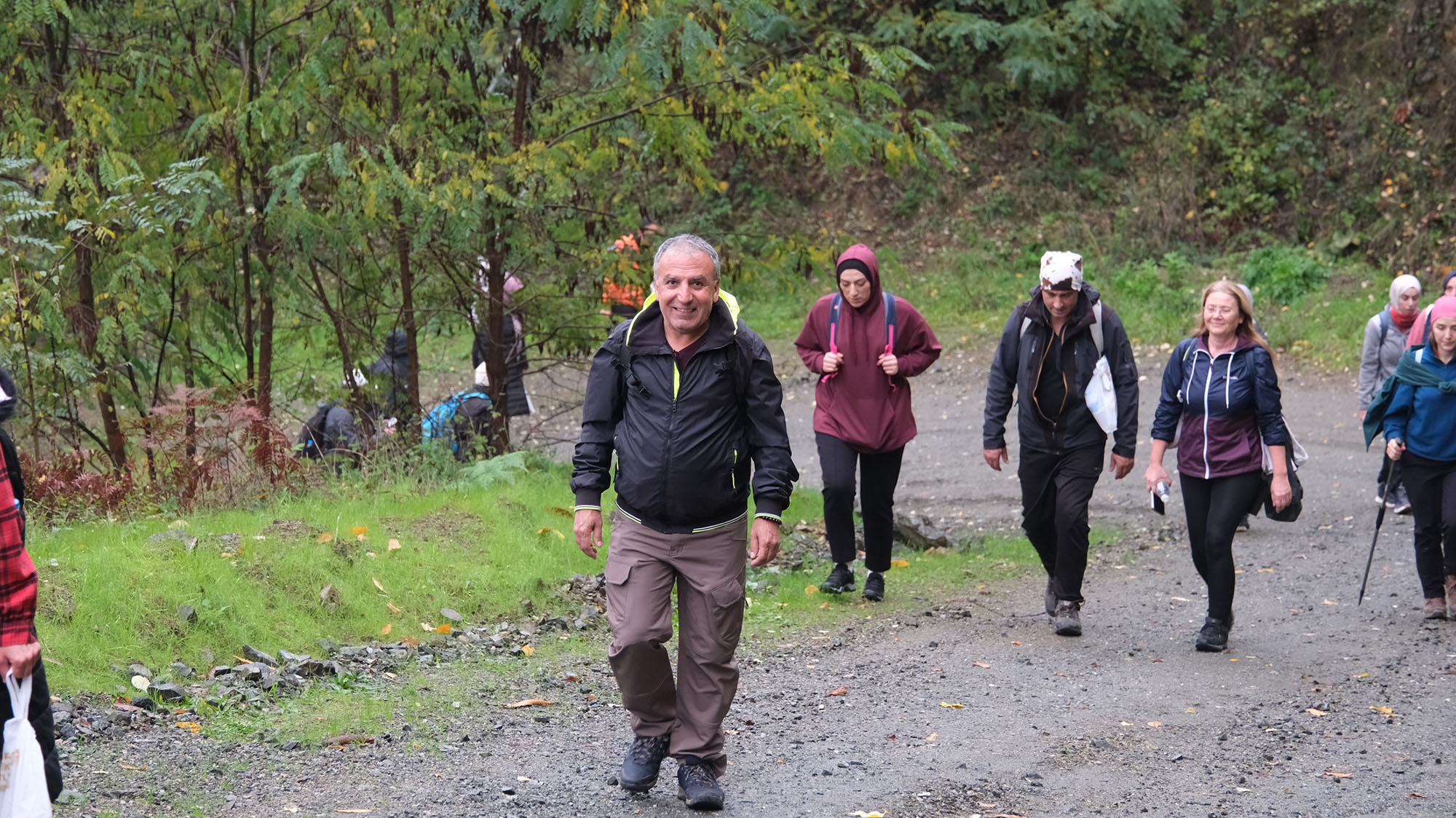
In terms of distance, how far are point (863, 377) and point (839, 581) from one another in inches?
53.0

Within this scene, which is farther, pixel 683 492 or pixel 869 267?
pixel 869 267

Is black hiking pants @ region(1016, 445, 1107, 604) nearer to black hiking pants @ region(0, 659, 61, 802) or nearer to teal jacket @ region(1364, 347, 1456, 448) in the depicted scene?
teal jacket @ region(1364, 347, 1456, 448)

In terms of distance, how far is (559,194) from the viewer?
35.1 feet

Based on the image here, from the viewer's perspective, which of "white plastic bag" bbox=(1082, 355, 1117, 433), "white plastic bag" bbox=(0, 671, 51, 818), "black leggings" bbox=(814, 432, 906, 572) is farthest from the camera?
"black leggings" bbox=(814, 432, 906, 572)

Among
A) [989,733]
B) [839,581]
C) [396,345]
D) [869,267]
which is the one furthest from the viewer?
[396,345]

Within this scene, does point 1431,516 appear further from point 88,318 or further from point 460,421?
point 88,318

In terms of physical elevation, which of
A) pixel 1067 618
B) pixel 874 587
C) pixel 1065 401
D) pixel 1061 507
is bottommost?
pixel 874 587

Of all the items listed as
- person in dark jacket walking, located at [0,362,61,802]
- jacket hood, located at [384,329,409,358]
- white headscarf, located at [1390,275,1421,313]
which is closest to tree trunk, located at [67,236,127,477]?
jacket hood, located at [384,329,409,358]

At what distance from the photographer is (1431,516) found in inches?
321

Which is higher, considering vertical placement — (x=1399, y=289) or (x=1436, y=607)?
(x=1399, y=289)

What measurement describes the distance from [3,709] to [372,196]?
6597 millimetres

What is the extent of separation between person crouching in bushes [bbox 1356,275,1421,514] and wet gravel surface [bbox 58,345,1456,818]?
7.35ft

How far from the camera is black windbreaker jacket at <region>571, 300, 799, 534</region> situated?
197 inches

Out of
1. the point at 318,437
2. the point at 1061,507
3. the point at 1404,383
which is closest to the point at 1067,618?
the point at 1061,507
